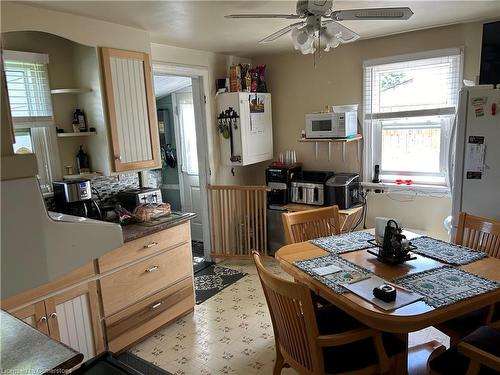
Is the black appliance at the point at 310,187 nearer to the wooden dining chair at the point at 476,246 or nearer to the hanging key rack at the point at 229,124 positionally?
the hanging key rack at the point at 229,124

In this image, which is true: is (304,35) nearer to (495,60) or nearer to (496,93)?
(496,93)

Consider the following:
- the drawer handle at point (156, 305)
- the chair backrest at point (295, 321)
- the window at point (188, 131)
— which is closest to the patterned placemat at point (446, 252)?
the chair backrest at point (295, 321)

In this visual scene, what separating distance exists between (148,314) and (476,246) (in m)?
2.30

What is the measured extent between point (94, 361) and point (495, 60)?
3.23m

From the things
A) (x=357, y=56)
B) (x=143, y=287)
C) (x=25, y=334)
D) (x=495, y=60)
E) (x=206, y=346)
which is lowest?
(x=206, y=346)

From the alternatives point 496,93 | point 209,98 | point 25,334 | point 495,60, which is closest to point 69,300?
point 25,334

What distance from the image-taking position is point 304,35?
2.08m

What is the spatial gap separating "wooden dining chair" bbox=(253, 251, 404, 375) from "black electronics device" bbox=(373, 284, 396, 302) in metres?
0.16

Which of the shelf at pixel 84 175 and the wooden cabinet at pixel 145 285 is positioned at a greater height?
the shelf at pixel 84 175

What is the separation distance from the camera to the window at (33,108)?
241 cm

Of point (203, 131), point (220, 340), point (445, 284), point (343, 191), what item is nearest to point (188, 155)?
point (203, 131)

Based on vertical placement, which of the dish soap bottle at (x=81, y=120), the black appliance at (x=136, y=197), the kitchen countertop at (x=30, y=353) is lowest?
the kitchen countertop at (x=30, y=353)

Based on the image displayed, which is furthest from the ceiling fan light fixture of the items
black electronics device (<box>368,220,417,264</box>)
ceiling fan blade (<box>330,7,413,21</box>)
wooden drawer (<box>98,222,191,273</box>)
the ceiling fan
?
wooden drawer (<box>98,222,191,273</box>)

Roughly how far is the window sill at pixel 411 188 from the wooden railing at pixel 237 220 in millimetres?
1134
